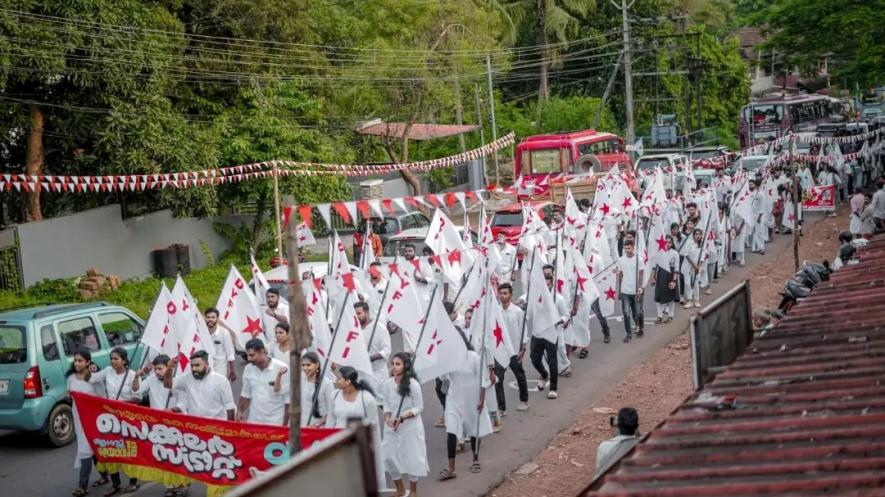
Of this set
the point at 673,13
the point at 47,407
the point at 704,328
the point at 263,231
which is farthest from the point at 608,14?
the point at 704,328

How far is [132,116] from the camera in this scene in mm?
23125

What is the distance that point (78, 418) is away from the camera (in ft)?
35.3

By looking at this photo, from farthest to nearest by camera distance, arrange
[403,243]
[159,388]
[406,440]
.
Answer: [403,243] → [159,388] → [406,440]

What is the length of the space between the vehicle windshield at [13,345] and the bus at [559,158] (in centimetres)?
2006

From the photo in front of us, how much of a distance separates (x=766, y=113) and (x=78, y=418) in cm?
3819

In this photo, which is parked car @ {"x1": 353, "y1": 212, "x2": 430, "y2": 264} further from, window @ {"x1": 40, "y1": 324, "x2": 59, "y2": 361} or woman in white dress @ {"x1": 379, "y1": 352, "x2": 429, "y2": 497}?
woman in white dress @ {"x1": 379, "y1": 352, "x2": 429, "y2": 497}

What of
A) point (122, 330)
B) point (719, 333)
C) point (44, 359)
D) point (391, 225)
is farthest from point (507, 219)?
A: point (719, 333)

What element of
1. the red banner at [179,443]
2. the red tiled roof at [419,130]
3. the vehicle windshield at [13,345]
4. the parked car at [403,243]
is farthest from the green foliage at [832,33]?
the red banner at [179,443]

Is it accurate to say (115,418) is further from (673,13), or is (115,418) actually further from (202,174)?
(673,13)

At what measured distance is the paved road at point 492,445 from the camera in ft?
36.6

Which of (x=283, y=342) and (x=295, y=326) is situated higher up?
(x=295, y=326)

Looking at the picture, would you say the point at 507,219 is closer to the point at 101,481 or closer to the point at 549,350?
the point at 549,350

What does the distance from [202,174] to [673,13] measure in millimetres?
33106

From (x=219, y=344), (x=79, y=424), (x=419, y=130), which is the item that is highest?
(x=419, y=130)
